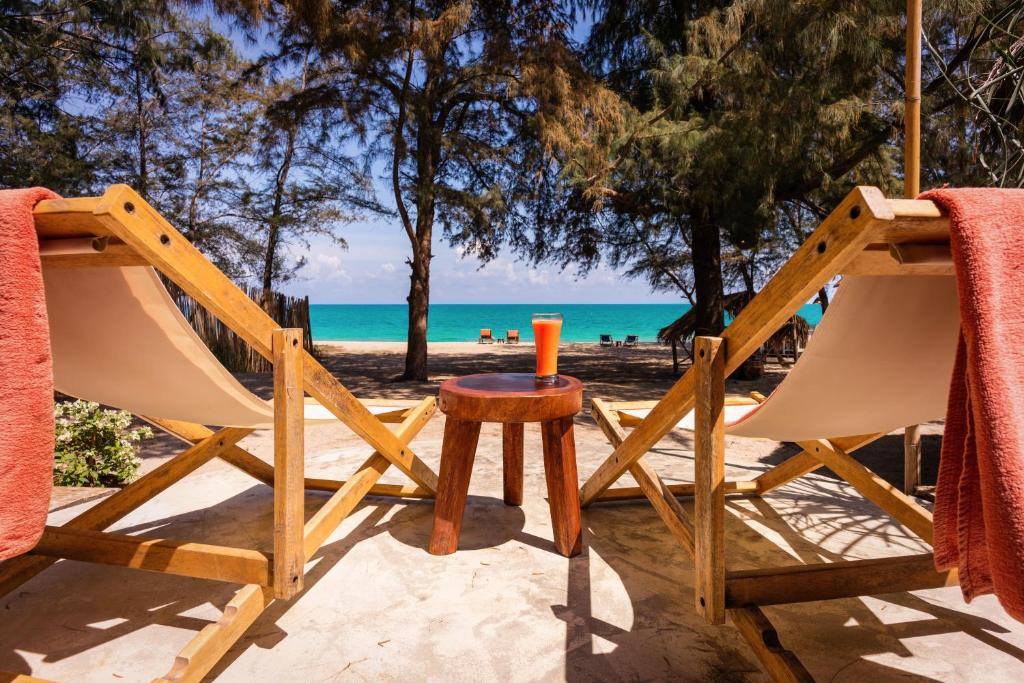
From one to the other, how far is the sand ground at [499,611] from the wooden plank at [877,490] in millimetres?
247

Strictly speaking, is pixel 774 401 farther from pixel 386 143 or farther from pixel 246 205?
pixel 246 205

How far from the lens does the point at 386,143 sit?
7.95m

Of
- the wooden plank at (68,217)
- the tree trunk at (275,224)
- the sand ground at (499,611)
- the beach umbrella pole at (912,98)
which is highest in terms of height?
the tree trunk at (275,224)

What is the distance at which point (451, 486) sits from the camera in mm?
1996

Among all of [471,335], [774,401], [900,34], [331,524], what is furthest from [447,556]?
[471,335]

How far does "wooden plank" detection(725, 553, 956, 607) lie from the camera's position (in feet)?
4.17

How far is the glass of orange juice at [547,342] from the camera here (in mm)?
2060

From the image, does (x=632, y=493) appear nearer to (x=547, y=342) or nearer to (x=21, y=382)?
(x=547, y=342)

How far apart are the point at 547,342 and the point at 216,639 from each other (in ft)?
4.40

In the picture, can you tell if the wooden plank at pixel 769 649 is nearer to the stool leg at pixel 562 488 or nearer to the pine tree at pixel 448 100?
the stool leg at pixel 562 488

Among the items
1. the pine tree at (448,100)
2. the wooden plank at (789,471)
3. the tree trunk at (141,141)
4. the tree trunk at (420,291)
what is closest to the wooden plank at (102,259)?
the wooden plank at (789,471)

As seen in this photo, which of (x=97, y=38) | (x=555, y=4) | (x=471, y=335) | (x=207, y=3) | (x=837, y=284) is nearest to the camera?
(x=837, y=284)

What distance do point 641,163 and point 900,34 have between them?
2528 mm

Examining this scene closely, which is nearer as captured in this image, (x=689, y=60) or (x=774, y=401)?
(x=774, y=401)
